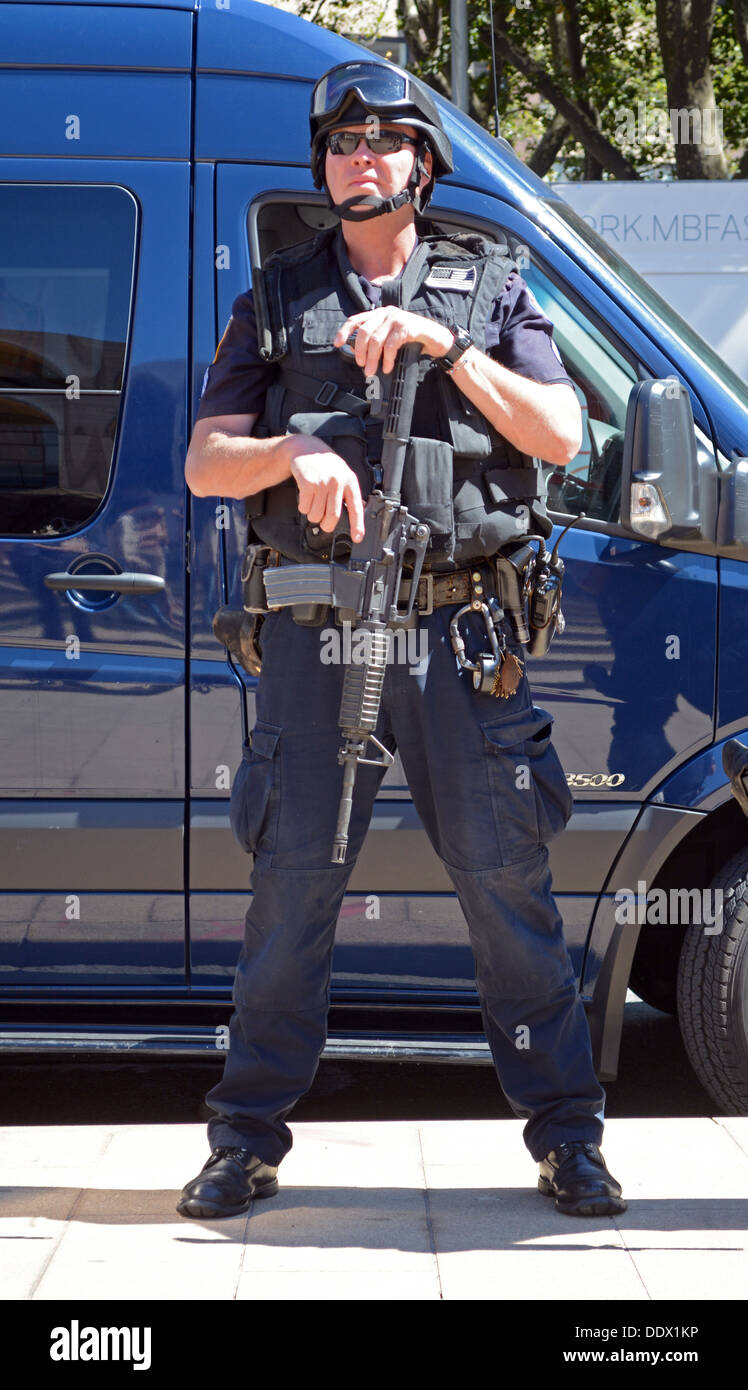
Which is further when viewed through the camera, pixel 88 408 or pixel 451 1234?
pixel 88 408

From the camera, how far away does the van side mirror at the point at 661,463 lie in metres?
2.93

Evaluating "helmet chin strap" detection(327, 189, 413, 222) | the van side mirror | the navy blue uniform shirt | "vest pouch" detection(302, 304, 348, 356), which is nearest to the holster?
the navy blue uniform shirt

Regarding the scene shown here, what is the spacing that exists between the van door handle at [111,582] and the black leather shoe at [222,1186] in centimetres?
123

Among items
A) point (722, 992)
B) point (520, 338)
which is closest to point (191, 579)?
point (520, 338)

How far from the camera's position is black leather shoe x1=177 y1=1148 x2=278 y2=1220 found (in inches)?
102

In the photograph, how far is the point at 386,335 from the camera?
2.31 meters

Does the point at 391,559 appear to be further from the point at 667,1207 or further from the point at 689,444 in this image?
the point at 667,1207

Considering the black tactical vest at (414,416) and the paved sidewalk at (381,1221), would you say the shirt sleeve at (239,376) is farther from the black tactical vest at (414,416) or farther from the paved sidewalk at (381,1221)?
the paved sidewalk at (381,1221)

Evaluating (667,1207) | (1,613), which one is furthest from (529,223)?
(667,1207)

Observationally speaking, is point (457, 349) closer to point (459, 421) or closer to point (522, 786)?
point (459, 421)

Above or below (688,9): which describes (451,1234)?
below

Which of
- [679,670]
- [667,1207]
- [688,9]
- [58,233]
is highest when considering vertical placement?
[688,9]

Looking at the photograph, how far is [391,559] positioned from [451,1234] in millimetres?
1143

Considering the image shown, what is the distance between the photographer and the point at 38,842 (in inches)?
130
